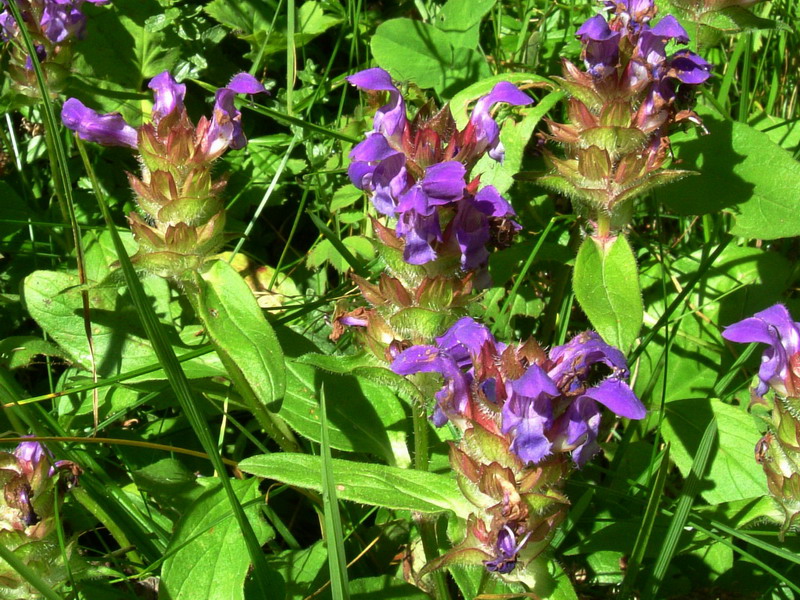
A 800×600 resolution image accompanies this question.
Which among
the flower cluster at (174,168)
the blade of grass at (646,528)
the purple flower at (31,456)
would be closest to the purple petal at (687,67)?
the blade of grass at (646,528)

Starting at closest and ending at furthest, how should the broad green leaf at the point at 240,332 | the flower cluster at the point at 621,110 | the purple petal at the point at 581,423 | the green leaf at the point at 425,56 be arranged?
the purple petal at the point at 581,423 → the broad green leaf at the point at 240,332 → the flower cluster at the point at 621,110 → the green leaf at the point at 425,56

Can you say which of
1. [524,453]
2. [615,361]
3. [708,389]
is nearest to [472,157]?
[615,361]

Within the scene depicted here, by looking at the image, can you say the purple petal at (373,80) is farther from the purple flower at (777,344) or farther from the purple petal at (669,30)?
the purple flower at (777,344)

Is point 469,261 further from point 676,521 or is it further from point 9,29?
point 9,29

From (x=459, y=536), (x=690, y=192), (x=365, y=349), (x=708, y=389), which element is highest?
(x=690, y=192)

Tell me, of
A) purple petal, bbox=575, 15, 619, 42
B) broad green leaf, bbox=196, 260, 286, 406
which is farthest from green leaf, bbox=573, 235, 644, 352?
broad green leaf, bbox=196, 260, 286, 406

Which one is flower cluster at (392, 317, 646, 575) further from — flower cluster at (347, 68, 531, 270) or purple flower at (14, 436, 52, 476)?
purple flower at (14, 436, 52, 476)
